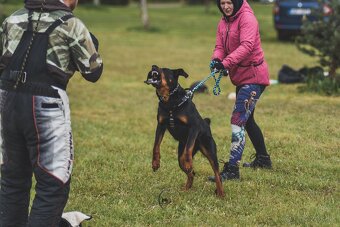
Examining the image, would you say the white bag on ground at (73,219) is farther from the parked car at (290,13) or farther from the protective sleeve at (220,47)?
the parked car at (290,13)

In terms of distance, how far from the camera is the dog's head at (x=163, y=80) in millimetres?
5285

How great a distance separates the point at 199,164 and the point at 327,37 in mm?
5658

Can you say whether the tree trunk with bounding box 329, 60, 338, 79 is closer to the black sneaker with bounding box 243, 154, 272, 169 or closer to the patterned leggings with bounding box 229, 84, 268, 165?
the black sneaker with bounding box 243, 154, 272, 169

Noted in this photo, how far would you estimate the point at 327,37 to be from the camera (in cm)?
1161

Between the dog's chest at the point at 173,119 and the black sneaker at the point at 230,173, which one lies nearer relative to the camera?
the dog's chest at the point at 173,119

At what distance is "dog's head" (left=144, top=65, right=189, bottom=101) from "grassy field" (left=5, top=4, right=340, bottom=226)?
1052mm

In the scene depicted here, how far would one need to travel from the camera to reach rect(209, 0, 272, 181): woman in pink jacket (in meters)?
6.04

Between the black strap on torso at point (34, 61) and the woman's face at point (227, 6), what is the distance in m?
2.39

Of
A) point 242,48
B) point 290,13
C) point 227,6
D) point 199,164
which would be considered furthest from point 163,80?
point 290,13

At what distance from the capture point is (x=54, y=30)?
12.9 ft

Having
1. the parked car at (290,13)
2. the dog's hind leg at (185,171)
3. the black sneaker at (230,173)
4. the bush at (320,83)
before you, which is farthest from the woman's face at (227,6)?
the parked car at (290,13)

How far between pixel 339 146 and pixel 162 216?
10.9 feet

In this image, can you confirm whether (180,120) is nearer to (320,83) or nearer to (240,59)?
(240,59)

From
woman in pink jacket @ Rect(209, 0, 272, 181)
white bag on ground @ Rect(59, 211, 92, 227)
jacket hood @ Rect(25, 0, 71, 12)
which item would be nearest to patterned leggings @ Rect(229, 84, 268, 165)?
woman in pink jacket @ Rect(209, 0, 272, 181)
